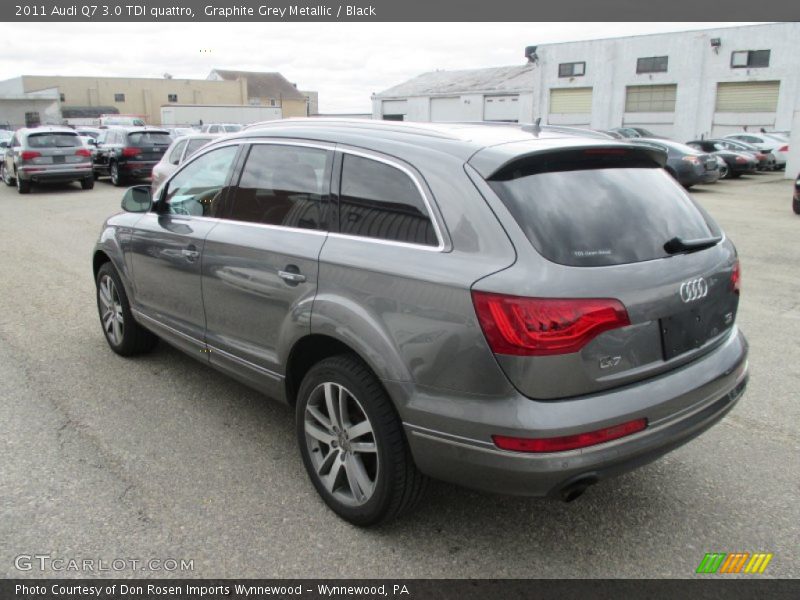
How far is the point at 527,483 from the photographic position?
249cm

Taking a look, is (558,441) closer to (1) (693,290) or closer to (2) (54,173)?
(1) (693,290)

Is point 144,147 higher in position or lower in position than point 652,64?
lower

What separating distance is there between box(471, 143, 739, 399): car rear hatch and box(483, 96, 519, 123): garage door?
45.0m

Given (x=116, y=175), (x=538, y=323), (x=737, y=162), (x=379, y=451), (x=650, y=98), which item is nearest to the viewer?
(x=538, y=323)

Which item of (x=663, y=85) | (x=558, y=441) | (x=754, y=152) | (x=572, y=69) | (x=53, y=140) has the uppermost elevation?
(x=572, y=69)

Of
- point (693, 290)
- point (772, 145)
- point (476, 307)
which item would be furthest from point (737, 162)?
point (476, 307)

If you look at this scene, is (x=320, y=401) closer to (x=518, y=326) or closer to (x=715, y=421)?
(x=518, y=326)

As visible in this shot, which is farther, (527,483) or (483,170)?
(483,170)

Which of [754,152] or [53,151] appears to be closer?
[53,151]

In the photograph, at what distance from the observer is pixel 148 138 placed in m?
19.8

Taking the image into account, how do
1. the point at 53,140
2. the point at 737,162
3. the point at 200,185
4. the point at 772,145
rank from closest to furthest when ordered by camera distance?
the point at 200,185, the point at 53,140, the point at 737,162, the point at 772,145

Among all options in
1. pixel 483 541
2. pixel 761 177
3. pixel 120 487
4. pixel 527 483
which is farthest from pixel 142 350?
pixel 761 177

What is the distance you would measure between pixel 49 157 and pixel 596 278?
1922cm

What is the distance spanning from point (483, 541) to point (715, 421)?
1170mm
